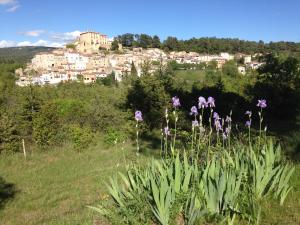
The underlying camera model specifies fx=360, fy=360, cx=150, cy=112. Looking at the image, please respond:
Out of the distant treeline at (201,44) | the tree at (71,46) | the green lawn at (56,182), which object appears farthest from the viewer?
the tree at (71,46)

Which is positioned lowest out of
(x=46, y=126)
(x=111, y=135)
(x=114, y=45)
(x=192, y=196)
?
(x=111, y=135)

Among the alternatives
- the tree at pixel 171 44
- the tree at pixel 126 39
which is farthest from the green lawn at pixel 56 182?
the tree at pixel 126 39

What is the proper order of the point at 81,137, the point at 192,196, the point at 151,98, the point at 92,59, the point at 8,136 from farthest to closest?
the point at 92,59 < the point at 151,98 < the point at 81,137 < the point at 8,136 < the point at 192,196

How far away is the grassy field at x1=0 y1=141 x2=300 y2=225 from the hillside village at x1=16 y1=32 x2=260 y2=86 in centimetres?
5687

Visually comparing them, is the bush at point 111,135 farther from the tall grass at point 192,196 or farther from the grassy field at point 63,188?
the tall grass at point 192,196

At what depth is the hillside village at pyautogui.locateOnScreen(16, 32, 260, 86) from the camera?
80.9 meters

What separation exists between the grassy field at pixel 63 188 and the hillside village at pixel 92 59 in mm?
56874

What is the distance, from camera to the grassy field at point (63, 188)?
3492 millimetres

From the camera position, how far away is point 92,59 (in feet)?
321

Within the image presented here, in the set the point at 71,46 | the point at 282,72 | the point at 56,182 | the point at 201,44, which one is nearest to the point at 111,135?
the point at 56,182

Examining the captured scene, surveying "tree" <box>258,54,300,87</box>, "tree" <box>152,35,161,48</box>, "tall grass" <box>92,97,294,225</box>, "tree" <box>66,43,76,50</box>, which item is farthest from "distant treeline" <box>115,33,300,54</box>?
"tall grass" <box>92,97,294,225</box>

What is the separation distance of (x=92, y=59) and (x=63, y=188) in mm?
89084

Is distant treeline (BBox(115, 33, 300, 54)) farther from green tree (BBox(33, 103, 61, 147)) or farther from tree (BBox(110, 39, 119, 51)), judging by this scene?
green tree (BBox(33, 103, 61, 147))

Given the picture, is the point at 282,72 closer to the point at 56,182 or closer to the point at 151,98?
the point at 151,98
